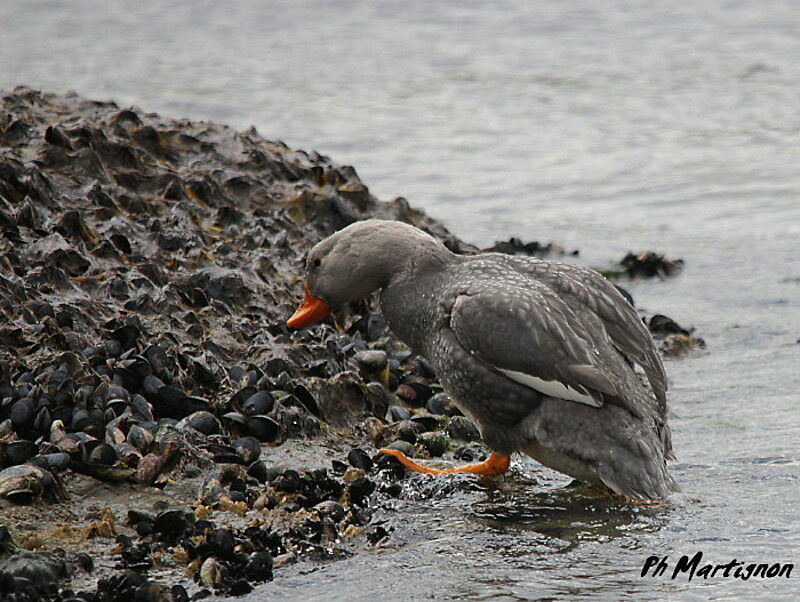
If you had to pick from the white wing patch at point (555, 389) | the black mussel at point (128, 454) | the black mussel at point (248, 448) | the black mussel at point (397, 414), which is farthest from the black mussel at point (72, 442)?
the white wing patch at point (555, 389)

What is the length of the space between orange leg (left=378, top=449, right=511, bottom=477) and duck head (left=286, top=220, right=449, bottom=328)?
0.96 meters

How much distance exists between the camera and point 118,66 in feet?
58.4

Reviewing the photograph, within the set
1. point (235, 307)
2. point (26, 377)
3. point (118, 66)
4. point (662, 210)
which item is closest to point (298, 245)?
point (235, 307)

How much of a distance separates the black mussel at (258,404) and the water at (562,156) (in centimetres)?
105

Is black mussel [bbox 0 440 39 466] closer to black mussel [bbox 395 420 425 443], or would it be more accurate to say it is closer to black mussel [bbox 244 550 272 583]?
black mussel [bbox 244 550 272 583]

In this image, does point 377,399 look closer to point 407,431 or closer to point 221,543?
point 407,431

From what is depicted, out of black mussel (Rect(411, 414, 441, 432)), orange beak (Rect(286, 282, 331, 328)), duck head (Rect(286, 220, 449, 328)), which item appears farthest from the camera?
black mussel (Rect(411, 414, 441, 432))

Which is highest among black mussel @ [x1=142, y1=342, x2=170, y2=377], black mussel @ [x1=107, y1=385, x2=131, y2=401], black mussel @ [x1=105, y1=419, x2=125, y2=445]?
black mussel @ [x1=142, y1=342, x2=170, y2=377]

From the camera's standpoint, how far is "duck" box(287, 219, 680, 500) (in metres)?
6.12

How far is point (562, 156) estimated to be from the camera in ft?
47.0

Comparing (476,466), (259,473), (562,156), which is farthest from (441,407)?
(562,156)

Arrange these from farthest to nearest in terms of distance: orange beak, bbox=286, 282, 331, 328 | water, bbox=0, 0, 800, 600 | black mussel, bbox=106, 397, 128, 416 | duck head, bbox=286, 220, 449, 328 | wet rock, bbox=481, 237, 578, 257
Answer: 1. wet rock, bbox=481, 237, 578, 257
2. orange beak, bbox=286, 282, 331, 328
3. duck head, bbox=286, 220, 449, 328
4. black mussel, bbox=106, 397, 128, 416
5. water, bbox=0, 0, 800, 600

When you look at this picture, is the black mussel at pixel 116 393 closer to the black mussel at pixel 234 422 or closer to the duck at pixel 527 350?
the black mussel at pixel 234 422

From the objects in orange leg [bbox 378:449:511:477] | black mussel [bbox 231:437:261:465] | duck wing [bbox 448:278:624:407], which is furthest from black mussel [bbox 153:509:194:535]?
duck wing [bbox 448:278:624:407]
